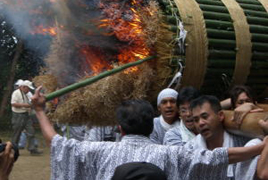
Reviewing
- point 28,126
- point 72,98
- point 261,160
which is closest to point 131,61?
point 72,98

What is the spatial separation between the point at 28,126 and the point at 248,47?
6.90 m

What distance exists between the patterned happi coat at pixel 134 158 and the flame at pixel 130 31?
1.18m

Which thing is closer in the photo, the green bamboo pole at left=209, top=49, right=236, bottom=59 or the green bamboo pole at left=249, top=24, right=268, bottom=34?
the green bamboo pole at left=209, top=49, right=236, bottom=59

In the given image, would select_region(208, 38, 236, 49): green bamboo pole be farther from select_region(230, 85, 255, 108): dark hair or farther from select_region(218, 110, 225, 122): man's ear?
select_region(218, 110, 225, 122): man's ear

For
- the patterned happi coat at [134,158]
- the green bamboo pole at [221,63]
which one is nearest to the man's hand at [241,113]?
the patterned happi coat at [134,158]

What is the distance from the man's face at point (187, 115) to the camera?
3.63 meters

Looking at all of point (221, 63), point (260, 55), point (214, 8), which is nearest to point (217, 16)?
point (214, 8)

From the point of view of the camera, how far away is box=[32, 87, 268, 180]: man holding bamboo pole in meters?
2.48

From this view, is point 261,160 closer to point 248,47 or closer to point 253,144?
point 253,144

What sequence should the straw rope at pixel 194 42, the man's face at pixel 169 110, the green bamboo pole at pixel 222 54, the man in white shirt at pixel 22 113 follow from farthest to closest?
the man in white shirt at pixel 22 113, the man's face at pixel 169 110, the green bamboo pole at pixel 222 54, the straw rope at pixel 194 42

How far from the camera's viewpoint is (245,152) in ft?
7.95

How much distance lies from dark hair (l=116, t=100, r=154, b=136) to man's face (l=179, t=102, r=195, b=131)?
1.01m

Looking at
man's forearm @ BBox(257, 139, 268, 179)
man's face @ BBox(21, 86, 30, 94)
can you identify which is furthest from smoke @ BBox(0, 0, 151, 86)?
man's face @ BBox(21, 86, 30, 94)

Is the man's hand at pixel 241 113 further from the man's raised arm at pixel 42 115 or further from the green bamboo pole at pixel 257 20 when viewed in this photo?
the green bamboo pole at pixel 257 20
